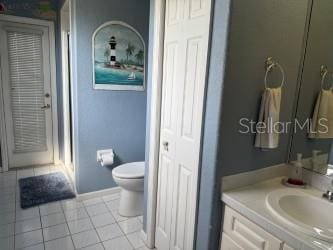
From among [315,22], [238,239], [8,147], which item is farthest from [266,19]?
[8,147]

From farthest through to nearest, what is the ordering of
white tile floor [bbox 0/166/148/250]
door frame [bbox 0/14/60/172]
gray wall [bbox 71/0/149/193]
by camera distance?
door frame [bbox 0/14/60/172]
gray wall [bbox 71/0/149/193]
white tile floor [bbox 0/166/148/250]

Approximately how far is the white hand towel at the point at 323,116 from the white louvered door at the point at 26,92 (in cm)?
334

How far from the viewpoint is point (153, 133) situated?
182cm

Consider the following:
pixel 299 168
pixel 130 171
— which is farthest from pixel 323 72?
pixel 130 171

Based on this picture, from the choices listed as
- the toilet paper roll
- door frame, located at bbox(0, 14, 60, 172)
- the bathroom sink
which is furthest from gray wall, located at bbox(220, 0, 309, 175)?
door frame, located at bbox(0, 14, 60, 172)

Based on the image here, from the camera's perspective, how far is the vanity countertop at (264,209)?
94 cm

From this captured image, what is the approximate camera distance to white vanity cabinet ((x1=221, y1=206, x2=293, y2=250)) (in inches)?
42.3

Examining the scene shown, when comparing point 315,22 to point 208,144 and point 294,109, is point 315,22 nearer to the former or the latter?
point 294,109

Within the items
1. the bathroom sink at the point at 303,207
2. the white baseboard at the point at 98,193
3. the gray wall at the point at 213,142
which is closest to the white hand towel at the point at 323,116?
the bathroom sink at the point at 303,207

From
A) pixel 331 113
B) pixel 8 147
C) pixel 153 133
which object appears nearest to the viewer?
pixel 331 113

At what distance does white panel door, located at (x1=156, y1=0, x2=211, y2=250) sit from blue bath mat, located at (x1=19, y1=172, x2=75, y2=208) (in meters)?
1.53

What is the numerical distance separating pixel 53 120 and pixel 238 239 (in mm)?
3202

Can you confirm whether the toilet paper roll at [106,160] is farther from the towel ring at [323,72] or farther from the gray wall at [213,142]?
the towel ring at [323,72]

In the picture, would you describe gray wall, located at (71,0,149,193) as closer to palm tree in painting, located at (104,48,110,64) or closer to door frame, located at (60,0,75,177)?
palm tree in painting, located at (104,48,110,64)
